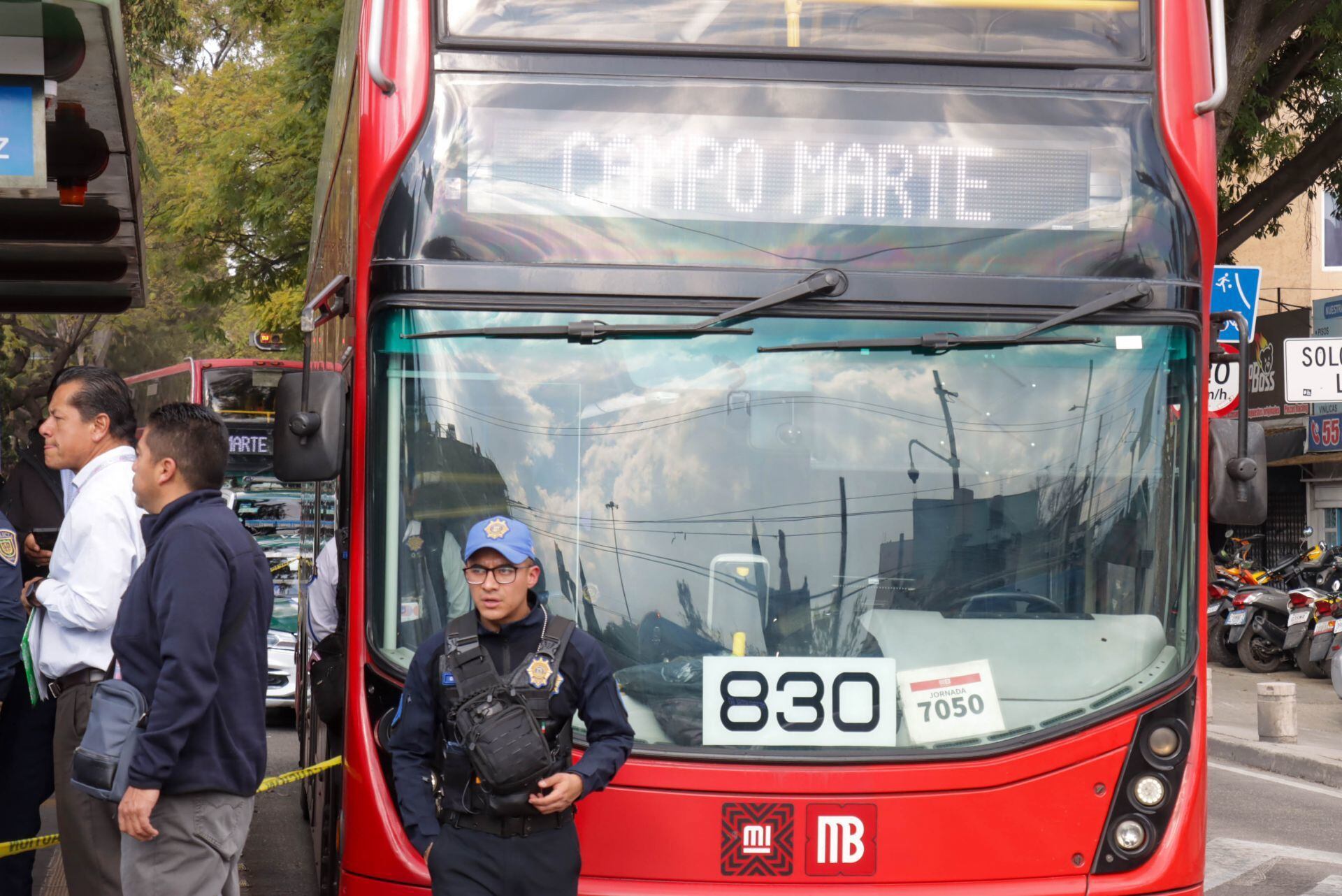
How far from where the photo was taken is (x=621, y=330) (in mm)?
4590

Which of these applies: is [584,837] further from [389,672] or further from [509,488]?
[509,488]

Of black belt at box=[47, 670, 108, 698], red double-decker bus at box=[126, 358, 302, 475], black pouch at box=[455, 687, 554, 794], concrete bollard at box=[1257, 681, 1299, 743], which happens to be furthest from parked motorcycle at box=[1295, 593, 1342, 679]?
red double-decker bus at box=[126, 358, 302, 475]

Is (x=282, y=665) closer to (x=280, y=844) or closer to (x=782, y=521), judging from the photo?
(x=280, y=844)

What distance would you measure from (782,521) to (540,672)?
3.12 ft

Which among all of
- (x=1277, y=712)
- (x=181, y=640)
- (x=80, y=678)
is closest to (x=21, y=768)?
(x=80, y=678)

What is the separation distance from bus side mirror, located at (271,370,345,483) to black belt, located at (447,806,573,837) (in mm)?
1041

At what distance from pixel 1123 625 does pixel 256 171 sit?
2109 cm

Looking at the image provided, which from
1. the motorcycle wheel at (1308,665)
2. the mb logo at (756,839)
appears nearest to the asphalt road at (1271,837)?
the mb logo at (756,839)

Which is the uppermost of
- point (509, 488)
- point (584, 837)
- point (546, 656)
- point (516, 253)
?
point (516, 253)

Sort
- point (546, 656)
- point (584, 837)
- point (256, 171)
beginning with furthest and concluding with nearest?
point (256, 171), point (584, 837), point (546, 656)

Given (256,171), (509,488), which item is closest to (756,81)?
(509,488)

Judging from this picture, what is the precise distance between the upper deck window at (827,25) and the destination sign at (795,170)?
0.78 ft

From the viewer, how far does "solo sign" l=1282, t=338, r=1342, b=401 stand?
12.0 m

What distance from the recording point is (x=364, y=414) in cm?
462
